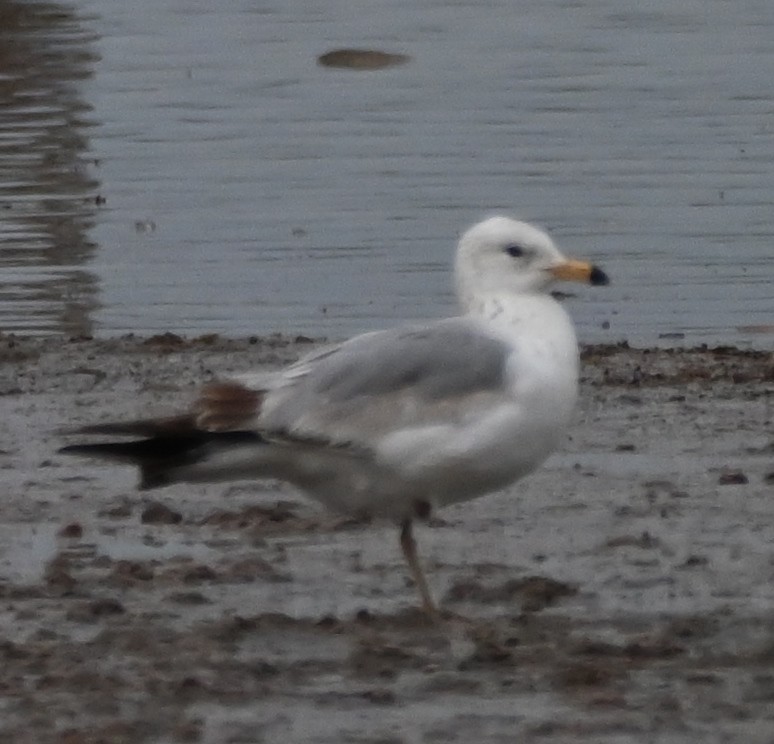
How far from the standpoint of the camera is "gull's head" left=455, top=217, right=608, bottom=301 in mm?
7695

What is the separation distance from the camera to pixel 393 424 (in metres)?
7.32

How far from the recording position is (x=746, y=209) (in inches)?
602

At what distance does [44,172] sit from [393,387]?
9.64 meters

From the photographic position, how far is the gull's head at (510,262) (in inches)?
303

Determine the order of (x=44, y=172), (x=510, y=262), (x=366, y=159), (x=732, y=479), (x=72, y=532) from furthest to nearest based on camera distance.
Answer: (x=366, y=159) < (x=44, y=172) < (x=732, y=479) < (x=72, y=532) < (x=510, y=262)

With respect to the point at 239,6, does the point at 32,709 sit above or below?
above

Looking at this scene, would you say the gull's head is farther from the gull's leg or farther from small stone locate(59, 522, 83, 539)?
small stone locate(59, 522, 83, 539)

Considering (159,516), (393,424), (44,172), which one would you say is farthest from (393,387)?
(44,172)

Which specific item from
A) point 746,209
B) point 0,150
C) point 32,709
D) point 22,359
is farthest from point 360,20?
point 32,709

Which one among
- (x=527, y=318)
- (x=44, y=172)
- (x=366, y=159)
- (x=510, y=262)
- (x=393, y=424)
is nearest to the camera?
(x=393, y=424)

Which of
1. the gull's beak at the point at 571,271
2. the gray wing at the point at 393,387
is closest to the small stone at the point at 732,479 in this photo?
the gull's beak at the point at 571,271

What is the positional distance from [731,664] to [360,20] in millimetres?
15765

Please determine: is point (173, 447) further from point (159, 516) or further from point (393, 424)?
point (159, 516)

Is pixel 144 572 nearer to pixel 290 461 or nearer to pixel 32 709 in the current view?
pixel 290 461
